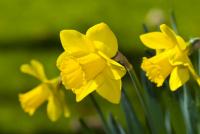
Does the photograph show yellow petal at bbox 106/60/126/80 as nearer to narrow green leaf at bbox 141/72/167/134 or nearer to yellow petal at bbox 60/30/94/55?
yellow petal at bbox 60/30/94/55

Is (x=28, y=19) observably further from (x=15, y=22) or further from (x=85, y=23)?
(x=85, y=23)

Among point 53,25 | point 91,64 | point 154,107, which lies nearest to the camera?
point 91,64

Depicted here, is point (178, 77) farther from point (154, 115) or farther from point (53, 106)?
point (53, 106)

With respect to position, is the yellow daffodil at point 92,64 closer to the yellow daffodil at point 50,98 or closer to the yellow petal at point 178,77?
the yellow petal at point 178,77

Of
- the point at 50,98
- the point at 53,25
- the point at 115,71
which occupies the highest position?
the point at 115,71

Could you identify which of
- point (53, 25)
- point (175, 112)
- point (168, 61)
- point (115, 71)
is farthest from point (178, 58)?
point (53, 25)

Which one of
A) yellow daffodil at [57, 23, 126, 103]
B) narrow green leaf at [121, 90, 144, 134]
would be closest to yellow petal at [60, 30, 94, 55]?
yellow daffodil at [57, 23, 126, 103]
